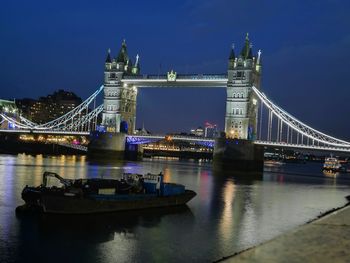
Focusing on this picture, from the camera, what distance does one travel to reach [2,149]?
87.8 m

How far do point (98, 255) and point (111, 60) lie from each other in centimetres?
6991

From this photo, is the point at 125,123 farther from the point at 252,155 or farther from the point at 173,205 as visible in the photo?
the point at 173,205

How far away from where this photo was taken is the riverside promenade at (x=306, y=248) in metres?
10.2

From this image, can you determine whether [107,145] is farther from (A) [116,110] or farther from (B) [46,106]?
(B) [46,106]

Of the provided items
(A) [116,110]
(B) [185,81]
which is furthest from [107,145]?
(B) [185,81]

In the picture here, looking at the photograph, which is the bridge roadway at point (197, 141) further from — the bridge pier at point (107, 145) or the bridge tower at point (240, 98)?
the bridge tower at point (240, 98)

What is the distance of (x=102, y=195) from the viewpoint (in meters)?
21.1

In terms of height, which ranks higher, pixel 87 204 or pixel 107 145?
pixel 107 145

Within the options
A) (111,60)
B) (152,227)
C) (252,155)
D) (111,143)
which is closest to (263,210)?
(152,227)

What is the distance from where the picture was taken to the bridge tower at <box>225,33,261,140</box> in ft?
221

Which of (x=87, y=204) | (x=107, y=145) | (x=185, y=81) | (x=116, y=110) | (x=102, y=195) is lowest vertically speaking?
(x=87, y=204)

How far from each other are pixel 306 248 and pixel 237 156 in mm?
51815

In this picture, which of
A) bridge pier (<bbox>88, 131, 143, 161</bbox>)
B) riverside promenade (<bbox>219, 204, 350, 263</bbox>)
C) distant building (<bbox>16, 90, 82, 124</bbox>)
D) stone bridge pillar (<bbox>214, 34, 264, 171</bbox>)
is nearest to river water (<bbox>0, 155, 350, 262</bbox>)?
riverside promenade (<bbox>219, 204, 350, 263</bbox>)

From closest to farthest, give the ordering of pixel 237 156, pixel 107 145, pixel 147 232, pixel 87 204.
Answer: pixel 147 232 < pixel 87 204 < pixel 237 156 < pixel 107 145
